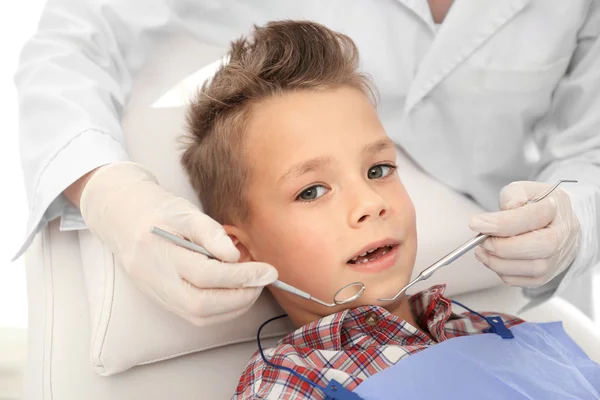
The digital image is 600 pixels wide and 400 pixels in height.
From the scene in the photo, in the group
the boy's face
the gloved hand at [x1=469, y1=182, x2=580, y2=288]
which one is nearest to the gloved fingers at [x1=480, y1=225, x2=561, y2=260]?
the gloved hand at [x1=469, y1=182, x2=580, y2=288]

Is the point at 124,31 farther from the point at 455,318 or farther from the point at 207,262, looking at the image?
Result: the point at 455,318

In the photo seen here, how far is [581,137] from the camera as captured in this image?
1.49 meters

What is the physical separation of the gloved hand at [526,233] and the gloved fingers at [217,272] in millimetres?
356

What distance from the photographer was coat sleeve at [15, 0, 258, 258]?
3.93 ft

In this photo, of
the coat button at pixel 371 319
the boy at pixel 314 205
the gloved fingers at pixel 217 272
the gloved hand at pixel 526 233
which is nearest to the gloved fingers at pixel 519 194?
the gloved hand at pixel 526 233

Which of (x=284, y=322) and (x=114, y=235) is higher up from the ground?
(x=114, y=235)

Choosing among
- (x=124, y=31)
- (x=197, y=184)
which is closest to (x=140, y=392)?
(x=197, y=184)

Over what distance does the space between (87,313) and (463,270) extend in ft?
2.72

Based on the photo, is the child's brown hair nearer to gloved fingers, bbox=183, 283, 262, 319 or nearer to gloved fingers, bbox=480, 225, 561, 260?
gloved fingers, bbox=183, 283, 262, 319

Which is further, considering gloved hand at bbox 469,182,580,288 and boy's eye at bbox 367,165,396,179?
boy's eye at bbox 367,165,396,179

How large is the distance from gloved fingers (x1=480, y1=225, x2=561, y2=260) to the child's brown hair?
39cm

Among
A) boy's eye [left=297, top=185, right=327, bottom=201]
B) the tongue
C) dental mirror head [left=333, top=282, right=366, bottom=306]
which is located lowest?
dental mirror head [left=333, top=282, right=366, bottom=306]

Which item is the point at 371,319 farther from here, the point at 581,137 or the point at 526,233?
the point at 581,137

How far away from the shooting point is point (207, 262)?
38.7 inches
